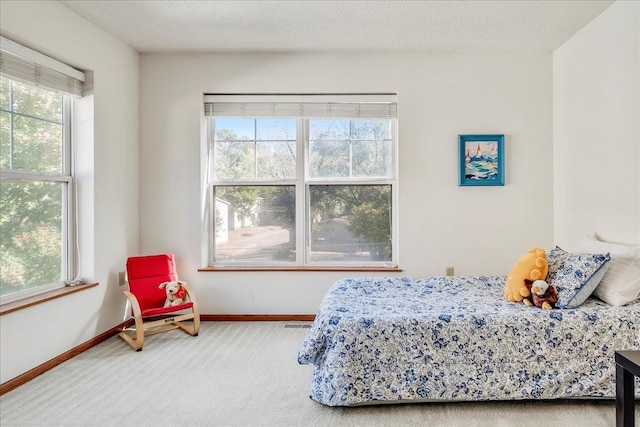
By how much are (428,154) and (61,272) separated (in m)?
3.42

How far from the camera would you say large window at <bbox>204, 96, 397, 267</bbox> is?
12.5 feet

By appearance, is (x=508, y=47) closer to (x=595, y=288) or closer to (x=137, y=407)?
(x=595, y=288)

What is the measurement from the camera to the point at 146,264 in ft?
11.1

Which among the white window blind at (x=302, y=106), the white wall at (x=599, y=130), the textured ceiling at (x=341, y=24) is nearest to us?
the white wall at (x=599, y=130)

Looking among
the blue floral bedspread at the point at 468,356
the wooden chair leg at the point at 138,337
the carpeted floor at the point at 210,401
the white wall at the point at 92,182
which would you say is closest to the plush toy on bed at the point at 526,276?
the blue floral bedspread at the point at 468,356

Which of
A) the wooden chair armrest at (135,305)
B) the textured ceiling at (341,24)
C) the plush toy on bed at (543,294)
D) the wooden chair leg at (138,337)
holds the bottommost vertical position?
the wooden chair leg at (138,337)

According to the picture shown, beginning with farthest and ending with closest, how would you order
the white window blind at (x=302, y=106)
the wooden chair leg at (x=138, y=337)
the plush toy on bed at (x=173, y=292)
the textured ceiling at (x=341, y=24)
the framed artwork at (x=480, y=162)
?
the white window blind at (x=302, y=106)
the framed artwork at (x=480, y=162)
the plush toy on bed at (x=173, y=292)
the wooden chair leg at (x=138, y=337)
the textured ceiling at (x=341, y=24)

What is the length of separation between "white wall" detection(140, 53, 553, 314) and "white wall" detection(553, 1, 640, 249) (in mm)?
182

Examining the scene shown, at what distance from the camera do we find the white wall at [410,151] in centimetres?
363

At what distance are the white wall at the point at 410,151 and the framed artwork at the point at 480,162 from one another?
0.29 ft

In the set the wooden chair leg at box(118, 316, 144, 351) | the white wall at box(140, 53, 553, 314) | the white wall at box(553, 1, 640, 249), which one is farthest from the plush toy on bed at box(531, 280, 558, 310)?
the wooden chair leg at box(118, 316, 144, 351)

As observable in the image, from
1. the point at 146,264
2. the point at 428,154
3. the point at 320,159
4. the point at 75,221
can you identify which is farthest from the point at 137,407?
the point at 428,154

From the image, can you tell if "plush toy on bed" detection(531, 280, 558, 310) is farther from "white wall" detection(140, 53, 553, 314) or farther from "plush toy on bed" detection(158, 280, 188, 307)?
"plush toy on bed" detection(158, 280, 188, 307)

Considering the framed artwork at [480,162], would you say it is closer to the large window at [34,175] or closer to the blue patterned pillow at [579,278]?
the blue patterned pillow at [579,278]
